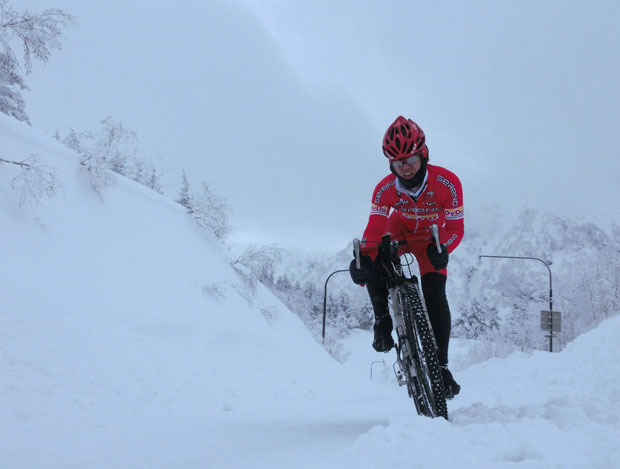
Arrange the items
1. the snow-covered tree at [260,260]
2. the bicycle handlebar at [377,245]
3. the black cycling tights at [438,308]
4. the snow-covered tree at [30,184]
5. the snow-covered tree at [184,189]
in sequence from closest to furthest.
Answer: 1. the bicycle handlebar at [377,245]
2. the black cycling tights at [438,308]
3. the snow-covered tree at [30,184]
4. the snow-covered tree at [260,260]
5. the snow-covered tree at [184,189]

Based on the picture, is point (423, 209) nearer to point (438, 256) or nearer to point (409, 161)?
point (409, 161)

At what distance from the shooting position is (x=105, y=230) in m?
8.52

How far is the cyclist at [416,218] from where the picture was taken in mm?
3504

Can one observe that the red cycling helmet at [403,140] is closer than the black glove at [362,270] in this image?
Yes

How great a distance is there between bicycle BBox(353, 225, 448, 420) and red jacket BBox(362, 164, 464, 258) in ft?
0.77

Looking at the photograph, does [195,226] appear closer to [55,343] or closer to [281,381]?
[281,381]

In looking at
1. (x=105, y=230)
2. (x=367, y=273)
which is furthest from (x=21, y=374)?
(x=105, y=230)

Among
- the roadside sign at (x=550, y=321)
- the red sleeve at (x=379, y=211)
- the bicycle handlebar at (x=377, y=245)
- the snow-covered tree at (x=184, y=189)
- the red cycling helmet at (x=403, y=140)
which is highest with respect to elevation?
the snow-covered tree at (x=184, y=189)

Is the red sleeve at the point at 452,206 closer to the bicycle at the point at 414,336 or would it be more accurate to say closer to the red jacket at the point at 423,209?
the red jacket at the point at 423,209

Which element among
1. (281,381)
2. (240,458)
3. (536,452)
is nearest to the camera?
(536,452)

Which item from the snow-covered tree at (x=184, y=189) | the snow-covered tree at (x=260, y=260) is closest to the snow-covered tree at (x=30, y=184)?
the snow-covered tree at (x=260, y=260)

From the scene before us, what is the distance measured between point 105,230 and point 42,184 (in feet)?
6.61

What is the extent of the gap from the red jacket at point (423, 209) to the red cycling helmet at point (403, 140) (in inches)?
13.1

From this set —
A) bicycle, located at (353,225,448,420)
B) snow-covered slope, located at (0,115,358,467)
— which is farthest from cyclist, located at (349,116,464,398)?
snow-covered slope, located at (0,115,358,467)
